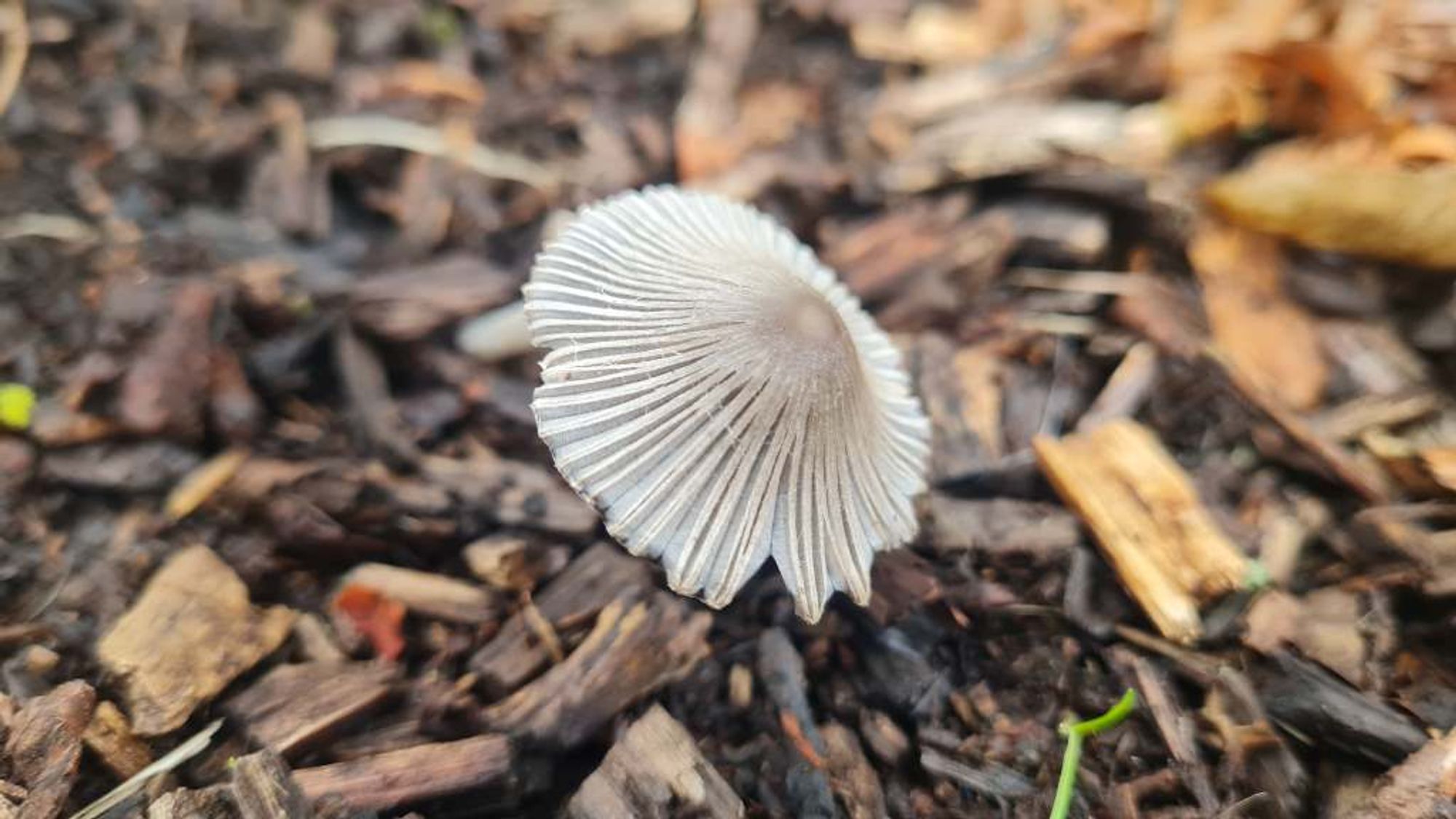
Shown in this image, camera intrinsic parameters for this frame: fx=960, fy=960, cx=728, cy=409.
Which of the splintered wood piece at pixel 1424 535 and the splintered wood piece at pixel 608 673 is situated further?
the splintered wood piece at pixel 1424 535

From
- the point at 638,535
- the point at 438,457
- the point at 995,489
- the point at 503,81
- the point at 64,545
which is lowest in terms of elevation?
the point at 995,489

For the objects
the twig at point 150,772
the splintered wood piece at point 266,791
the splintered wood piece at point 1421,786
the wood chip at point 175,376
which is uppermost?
the wood chip at point 175,376

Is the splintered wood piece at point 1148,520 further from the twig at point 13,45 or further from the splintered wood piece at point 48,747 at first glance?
the twig at point 13,45

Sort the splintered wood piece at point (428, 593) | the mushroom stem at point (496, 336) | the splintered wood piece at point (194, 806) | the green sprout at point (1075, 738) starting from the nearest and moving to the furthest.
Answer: the splintered wood piece at point (194, 806), the green sprout at point (1075, 738), the splintered wood piece at point (428, 593), the mushroom stem at point (496, 336)

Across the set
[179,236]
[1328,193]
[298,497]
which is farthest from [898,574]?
[179,236]

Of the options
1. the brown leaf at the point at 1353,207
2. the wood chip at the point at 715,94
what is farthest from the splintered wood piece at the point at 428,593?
the brown leaf at the point at 1353,207

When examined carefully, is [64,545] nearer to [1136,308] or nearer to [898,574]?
[898,574]

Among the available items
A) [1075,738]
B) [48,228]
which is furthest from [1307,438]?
[48,228]

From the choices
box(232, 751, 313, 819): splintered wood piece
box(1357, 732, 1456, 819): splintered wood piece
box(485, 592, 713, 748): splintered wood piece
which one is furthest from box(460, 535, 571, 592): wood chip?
box(1357, 732, 1456, 819): splintered wood piece
